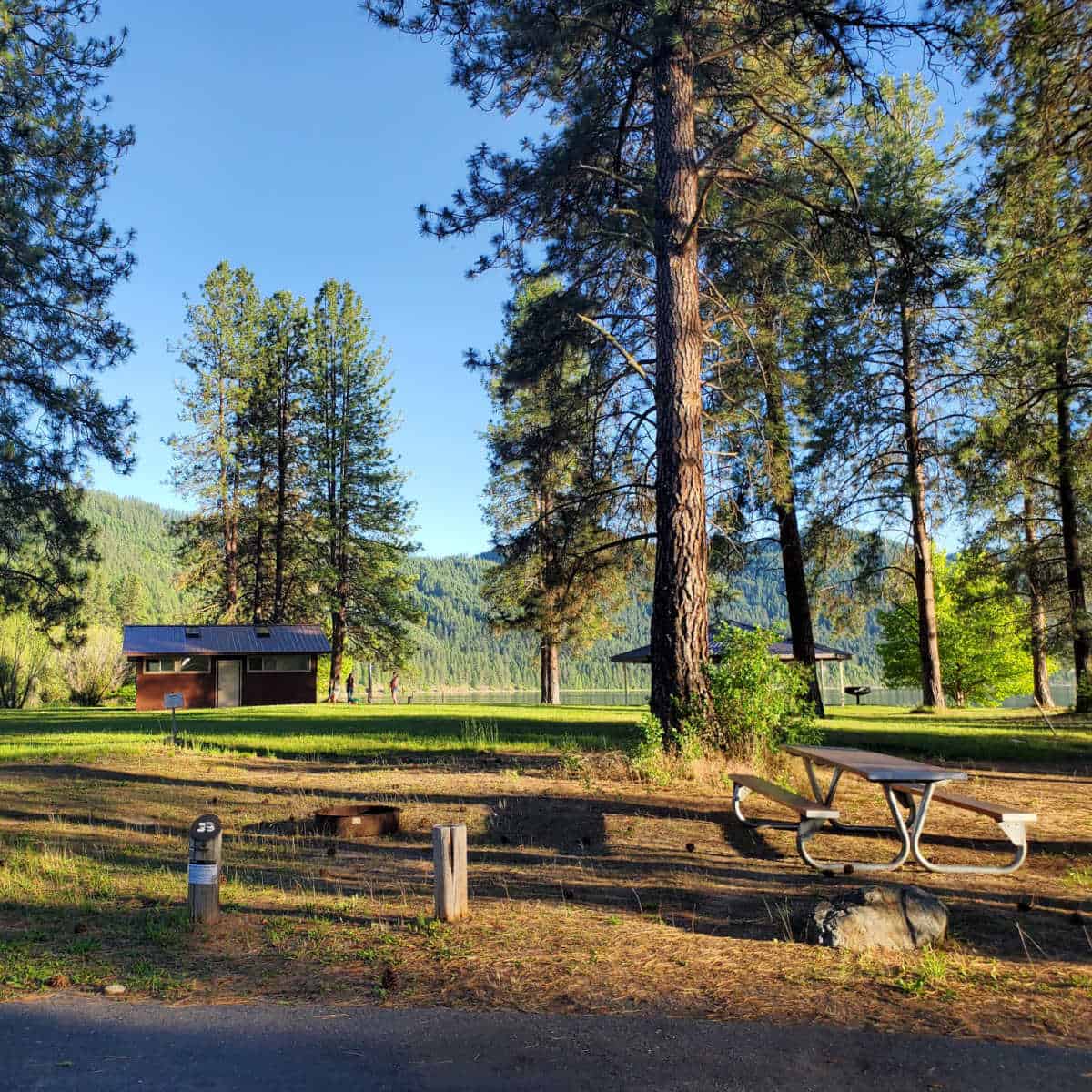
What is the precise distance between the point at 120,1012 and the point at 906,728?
51.7 ft

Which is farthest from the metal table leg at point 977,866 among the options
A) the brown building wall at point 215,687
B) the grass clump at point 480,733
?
the brown building wall at point 215,687

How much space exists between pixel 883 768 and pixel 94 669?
3728cm

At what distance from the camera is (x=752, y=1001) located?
13.0ft

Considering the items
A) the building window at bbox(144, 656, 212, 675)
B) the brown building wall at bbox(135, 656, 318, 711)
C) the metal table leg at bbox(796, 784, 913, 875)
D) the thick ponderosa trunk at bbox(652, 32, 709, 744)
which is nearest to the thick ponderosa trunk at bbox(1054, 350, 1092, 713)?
the thick ponderosa trunk at bbox(652, 32, 709, 744)

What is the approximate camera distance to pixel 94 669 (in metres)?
36.5

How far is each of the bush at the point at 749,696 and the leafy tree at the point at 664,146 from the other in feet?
0.94

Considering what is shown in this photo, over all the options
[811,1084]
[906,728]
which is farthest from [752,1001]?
[906,728]

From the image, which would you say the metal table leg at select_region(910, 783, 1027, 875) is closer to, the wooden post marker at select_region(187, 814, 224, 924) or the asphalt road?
the asphalt road

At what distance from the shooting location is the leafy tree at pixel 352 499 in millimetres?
37781

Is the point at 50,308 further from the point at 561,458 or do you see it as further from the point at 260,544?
the point at 260,544

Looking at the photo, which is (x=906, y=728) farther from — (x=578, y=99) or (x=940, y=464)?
(x=578, y=99)

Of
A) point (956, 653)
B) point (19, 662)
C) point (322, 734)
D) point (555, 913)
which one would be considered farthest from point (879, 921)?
point (956, 653)

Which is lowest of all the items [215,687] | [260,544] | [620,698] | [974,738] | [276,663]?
[620,698]

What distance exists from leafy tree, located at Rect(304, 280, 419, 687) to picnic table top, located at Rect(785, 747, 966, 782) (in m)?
31.0
